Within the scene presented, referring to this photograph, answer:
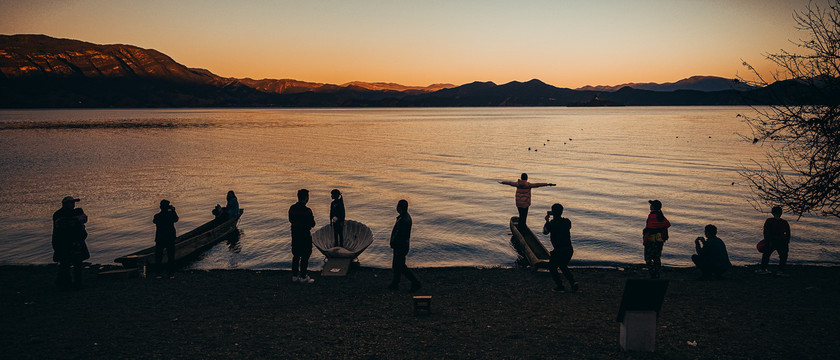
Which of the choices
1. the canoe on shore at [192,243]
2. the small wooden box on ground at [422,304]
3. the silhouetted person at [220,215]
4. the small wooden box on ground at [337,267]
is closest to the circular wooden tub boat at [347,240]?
the small wooden box on ground at [337,267]

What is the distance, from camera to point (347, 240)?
52.6 ft

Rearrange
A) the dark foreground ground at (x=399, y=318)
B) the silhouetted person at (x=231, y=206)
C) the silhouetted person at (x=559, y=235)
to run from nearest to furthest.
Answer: the dark foreground ground at (x=399, y=318) < the silhouetted person at (x=559, y=235) < the silhouetted person at (x=231, y=206)

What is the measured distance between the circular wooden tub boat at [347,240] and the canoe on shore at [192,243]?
15.9 feet

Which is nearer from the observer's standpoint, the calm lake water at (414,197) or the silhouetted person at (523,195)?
the silhouetted person at (523,195)

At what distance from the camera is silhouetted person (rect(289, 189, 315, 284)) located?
12219mm

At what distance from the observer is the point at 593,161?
164ft

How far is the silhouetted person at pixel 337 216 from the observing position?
14377 mm

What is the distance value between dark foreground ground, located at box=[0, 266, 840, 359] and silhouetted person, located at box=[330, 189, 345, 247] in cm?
175

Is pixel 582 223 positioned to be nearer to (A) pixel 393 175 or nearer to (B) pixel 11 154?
(A) pixel 393 175

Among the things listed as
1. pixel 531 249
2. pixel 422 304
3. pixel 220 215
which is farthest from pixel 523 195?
pixel 220 215

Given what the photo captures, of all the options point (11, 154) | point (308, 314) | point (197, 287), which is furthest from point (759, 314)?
point (11, 154)

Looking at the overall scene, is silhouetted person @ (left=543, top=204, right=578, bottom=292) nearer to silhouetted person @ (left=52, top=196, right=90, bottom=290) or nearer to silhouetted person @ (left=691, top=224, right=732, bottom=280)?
silhouetted person @ (left=691, top=224, right=732, bottom=280)

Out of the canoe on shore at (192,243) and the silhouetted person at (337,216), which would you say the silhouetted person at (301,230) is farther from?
the canoe on shore at (192,243)

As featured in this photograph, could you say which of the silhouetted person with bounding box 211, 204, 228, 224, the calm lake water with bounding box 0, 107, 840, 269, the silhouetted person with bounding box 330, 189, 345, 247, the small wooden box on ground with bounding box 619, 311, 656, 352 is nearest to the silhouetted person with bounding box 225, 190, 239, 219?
the silhouetted person with bounding box 211, 204, 228, 224
